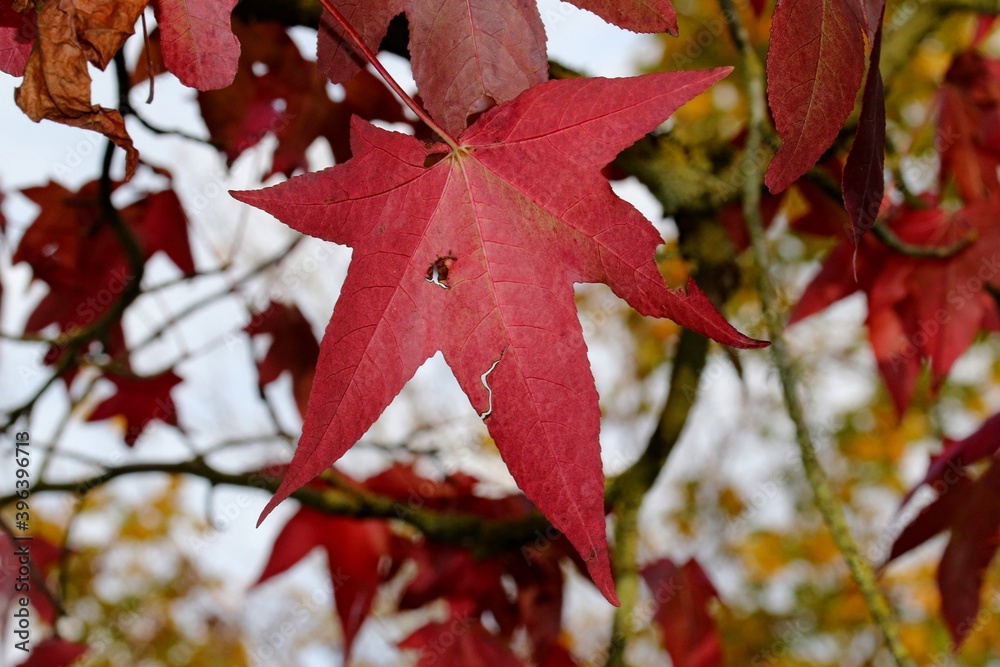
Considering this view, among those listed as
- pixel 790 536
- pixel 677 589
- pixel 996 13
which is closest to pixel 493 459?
pixel 790 536

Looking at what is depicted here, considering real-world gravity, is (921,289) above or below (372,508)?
above

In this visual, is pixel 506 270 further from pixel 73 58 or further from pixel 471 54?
pixel 73 58

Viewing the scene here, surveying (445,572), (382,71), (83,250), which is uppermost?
(83,250)

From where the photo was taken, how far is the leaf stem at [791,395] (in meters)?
0.68

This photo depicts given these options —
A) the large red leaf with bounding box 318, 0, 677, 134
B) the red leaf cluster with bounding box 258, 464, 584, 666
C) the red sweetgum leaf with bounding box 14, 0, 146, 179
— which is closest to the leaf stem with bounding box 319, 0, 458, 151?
the large red leaf with bounding box 318, 0, 677, 134

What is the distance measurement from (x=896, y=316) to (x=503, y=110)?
0.75 metres

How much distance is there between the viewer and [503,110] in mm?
487

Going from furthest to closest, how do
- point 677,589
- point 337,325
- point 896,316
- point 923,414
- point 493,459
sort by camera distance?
1. point 493,459
2. point 923,414
3. point 677,589
4. point 896,316
5. point 337,325

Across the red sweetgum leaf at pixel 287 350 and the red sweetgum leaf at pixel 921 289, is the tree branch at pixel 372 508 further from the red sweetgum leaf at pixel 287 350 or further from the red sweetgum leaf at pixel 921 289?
the red sweetgum leaf at pixel 921 289

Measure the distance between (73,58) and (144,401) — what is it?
81 centimetres

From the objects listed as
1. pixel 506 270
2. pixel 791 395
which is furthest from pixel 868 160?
pixel 791 395

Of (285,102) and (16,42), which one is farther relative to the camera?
(285,102)

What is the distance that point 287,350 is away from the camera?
4.04 ft

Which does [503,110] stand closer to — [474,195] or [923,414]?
[474,195]
